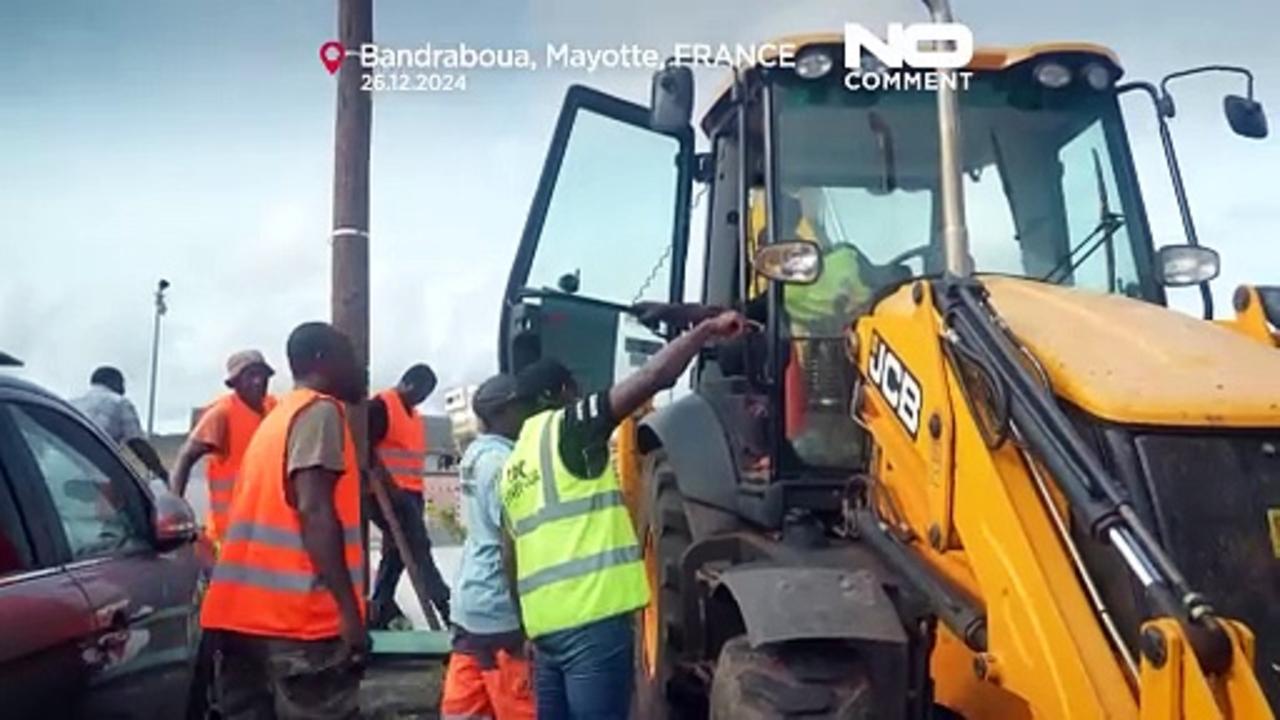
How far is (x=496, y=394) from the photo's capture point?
216 inches

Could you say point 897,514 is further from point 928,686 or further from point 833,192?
point 833,192

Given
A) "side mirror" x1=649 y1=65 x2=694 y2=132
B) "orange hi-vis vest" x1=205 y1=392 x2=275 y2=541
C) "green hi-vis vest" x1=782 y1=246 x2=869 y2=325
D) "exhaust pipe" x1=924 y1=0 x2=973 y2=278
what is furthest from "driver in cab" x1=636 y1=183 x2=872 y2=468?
"orange hi-vis vest" x1=205 y1=392 x2=275 y2=541

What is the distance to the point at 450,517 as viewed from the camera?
1410cm

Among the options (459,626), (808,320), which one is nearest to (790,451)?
(808,320)

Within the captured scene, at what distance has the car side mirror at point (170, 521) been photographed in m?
5.14

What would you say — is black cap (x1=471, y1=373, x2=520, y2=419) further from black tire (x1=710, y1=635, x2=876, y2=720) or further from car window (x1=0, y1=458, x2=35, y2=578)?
car window (x1=0, y1=458, x2=35, y2=578)

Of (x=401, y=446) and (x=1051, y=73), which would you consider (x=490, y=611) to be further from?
(x=401, y=446)

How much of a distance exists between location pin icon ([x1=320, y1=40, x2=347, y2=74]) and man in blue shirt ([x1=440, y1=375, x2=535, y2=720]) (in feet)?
11.5

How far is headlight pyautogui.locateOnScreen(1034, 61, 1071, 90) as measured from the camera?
5559 millimetres

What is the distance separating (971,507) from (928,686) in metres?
0.51

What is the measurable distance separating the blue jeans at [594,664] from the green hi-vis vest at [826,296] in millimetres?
1157

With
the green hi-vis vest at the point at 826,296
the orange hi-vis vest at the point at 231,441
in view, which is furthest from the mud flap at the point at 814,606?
the orange hi-vis vest at the point at 231,441

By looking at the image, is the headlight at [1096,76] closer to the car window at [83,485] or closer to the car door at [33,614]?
the car window at [83,485]

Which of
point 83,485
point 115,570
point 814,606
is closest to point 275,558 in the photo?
point 115,570
